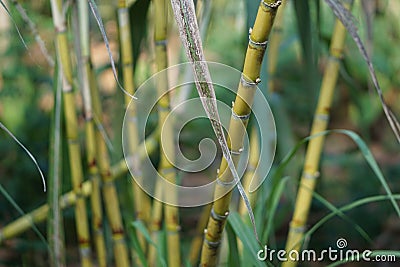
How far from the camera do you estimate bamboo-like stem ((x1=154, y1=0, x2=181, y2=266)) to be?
0.64 meters

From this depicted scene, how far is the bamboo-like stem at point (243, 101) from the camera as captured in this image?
0.43 meters

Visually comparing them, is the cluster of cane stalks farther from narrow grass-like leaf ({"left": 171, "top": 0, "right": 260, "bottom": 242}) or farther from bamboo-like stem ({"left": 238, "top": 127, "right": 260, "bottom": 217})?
narrow grass-like leaf ({"left": 171, "top": 0, "right": 260, "bottom": 242})

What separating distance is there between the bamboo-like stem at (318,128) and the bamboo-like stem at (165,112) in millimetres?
129

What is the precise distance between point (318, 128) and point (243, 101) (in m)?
0.29

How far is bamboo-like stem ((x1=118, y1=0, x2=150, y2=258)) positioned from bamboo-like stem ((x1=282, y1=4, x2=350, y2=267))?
186 mm

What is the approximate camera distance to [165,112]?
0.70 metres

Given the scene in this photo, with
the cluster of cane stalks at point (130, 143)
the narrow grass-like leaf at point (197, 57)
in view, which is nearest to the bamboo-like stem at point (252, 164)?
the cluster of cane stalks at point (130, 143)

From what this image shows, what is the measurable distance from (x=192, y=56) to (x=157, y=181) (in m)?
0.46

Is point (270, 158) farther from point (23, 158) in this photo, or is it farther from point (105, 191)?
point (23, 158)

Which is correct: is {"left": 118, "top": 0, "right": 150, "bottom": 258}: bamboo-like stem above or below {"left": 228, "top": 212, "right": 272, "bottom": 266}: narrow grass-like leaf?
above

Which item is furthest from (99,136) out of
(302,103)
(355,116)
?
(355,116)

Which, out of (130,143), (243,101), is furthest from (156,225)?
(243,101)

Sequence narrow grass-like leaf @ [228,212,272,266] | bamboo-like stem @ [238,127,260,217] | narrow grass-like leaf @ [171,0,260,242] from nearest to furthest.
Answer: narrow grass-like leaf @ [171,0,260,242]
narrow grass-like leaf @ [228,212,272,266]
bamboo-like stem @ [238,127,260,217]

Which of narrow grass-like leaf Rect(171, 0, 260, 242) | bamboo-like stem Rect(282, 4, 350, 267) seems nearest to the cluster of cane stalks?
bamboo-like stem Rect(282, 4, 350, 267)
